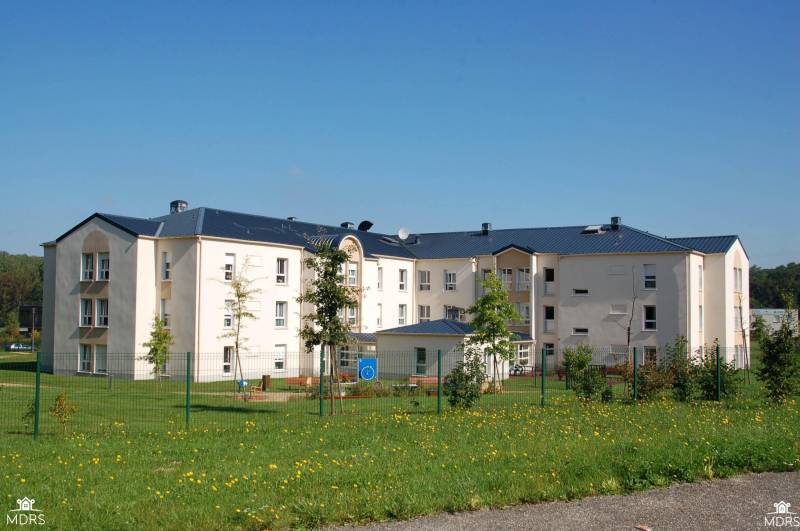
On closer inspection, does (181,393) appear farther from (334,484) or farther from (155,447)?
(334,484)

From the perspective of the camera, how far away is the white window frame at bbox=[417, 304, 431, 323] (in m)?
57.8

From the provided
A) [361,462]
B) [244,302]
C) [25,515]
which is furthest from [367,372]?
[25,515]

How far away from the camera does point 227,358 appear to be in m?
43.5

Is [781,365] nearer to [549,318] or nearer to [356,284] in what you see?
[549,318]

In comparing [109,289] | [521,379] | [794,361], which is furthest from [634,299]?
[109,289]

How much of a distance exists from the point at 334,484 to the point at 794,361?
17.4 m

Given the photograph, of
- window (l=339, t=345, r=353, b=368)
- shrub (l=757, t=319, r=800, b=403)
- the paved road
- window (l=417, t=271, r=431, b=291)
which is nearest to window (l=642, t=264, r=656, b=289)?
window (l=417, t=271, r=431, b=291)

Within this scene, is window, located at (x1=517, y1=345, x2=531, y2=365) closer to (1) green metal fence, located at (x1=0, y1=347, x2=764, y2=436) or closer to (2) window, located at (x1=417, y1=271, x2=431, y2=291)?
(1) green metal fence, located at (x1=0, y1=347, x2=764, y2=436)

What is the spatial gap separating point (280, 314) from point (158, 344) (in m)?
9.23

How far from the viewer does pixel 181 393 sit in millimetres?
32188

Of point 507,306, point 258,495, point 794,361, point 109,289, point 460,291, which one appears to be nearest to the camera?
point 258,495

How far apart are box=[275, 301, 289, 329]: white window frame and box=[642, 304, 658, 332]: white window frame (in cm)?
2203

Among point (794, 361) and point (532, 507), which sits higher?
point (794, 361)

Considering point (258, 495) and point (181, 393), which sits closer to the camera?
point (258, 495)
